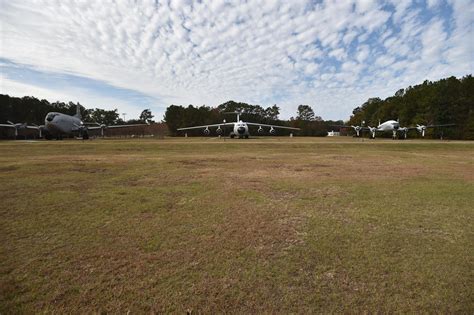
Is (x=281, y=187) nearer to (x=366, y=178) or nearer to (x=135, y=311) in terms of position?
(x=366, y=178)

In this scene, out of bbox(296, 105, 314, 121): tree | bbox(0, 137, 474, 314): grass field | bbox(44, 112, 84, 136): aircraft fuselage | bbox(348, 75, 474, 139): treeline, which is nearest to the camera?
bbox(0, 137, 474, 314): grass field

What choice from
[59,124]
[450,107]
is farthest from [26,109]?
[450,107]

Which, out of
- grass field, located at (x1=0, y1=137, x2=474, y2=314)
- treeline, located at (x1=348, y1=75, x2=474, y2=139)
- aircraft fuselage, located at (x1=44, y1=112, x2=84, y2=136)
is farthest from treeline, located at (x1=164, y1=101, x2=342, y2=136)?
grass field, located at (x1=0, y1=137, x2=474, y2=314)

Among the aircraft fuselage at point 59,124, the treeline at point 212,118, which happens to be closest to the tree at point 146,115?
the treeline at point 212,118

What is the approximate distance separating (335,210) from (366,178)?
531 centimetres

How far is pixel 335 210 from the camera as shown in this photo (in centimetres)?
687

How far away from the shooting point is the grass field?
→ 3.37 m

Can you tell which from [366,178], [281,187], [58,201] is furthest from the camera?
[366,178]

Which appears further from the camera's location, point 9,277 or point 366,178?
point 366,178

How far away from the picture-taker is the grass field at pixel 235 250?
133 inches

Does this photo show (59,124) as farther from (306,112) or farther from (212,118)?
(306,112)

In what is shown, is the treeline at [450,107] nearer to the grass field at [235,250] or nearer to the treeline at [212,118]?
the treeline at [212,118]

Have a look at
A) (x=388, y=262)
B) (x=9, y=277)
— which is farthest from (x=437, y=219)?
(x=9, y=277)

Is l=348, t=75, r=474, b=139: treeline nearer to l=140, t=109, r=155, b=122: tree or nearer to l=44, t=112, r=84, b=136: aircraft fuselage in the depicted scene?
l=44, t=112, r=84, b=136: aircraft fuselage
